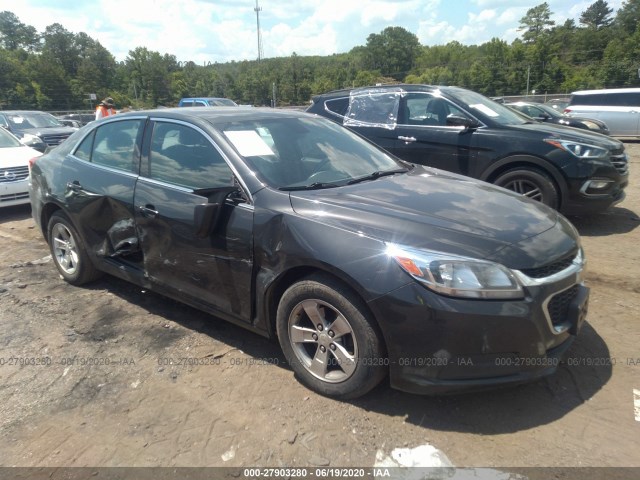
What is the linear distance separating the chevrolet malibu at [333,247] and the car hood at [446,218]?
0.04 ft

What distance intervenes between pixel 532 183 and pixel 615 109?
1486 centimetres

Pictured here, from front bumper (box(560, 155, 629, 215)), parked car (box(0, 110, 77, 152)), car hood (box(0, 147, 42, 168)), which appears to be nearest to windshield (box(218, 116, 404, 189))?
front bumper (box(560, 155, 629, 215))

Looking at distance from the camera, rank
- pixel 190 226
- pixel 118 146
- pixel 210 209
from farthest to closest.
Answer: pixel 118 146, pixel 190 226, pixel 210 209

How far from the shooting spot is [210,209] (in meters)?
3.03

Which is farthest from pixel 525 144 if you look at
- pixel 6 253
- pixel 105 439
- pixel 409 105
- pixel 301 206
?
pixel 6 253

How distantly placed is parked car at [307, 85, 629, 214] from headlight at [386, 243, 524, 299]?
383 cm

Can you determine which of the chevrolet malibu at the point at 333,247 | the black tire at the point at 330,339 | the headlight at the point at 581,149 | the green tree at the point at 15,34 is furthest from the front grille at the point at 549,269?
the green tree at the point at 15,34

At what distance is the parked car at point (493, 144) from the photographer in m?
5.68

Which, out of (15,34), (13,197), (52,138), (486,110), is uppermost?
(15,34)

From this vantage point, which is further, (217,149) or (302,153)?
(302,153)

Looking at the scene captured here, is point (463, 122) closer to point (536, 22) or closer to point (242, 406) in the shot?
point (242, 406)

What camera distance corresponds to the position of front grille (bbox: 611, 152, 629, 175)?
5.82m

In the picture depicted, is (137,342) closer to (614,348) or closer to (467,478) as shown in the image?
(467,478)

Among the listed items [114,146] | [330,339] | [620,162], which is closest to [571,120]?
[620,162]
